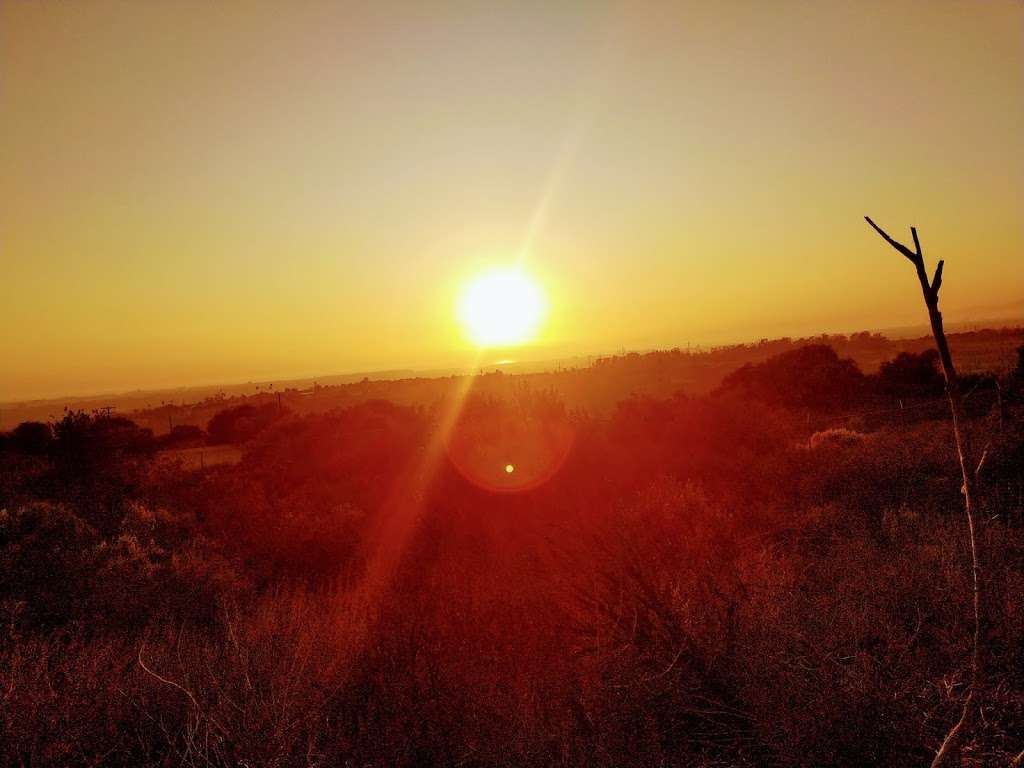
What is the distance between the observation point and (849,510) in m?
13.2

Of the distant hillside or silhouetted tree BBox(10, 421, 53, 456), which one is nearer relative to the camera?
silhouetted tree BBox(10, 421, 53, 456)

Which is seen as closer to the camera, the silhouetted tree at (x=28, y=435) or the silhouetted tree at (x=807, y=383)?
the silhouetted tree at (x=28, y=435)

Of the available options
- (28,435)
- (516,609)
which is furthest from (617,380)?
(516,609)

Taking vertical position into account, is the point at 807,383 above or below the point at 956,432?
below

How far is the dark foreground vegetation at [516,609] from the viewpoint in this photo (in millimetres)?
5188

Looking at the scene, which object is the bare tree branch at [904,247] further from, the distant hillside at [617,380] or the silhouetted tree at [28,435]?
the distant hillside at [617,380]

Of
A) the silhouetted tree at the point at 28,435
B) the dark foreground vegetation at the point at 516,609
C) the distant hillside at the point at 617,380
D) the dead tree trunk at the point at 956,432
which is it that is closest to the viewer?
the dead tree trunk at the point at 956,432

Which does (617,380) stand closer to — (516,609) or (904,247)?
(516,609)

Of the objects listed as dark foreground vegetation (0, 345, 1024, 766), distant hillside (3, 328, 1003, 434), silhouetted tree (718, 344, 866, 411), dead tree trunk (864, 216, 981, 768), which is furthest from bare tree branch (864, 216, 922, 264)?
distant hillside (3, 328, 1003, 434)

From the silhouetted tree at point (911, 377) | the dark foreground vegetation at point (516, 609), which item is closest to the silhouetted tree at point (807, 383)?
the silhouetted tree at point (911, 377)

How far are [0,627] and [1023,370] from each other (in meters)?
33.4

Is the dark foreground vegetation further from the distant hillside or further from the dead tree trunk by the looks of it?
the distant hillside

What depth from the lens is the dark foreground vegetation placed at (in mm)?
5188

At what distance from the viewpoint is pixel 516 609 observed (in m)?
7.72
